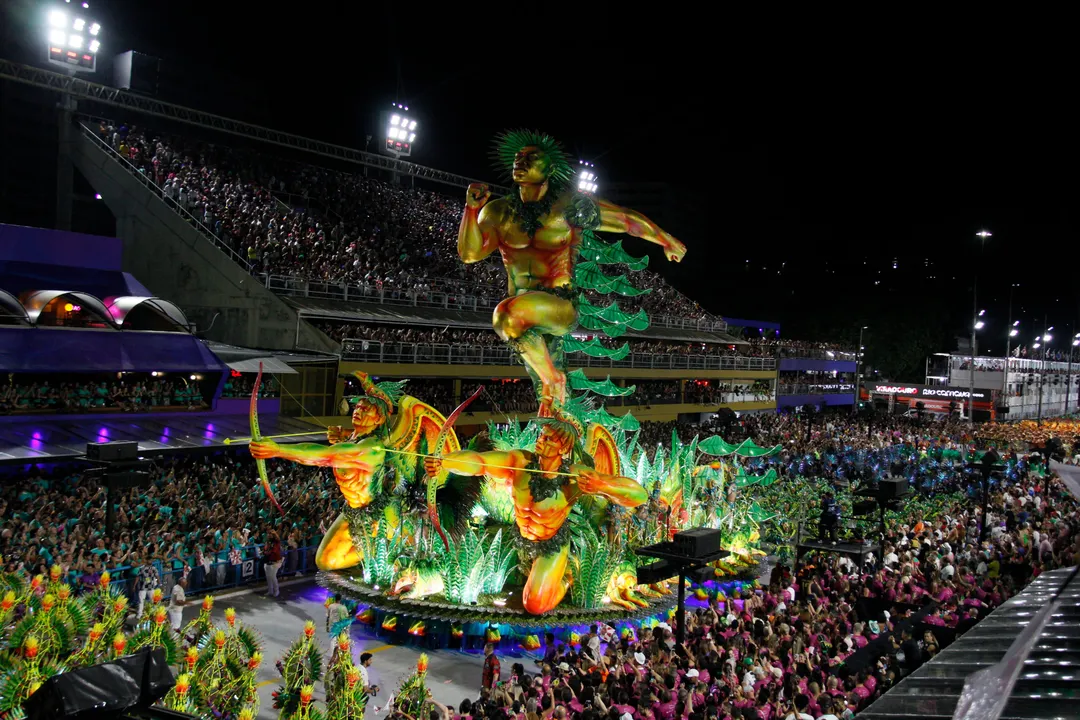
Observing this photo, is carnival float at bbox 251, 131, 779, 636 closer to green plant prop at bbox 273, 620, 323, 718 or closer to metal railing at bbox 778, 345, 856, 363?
green plant prop at bbox 273, 620, 323, 718

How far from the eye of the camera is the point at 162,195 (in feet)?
87.7

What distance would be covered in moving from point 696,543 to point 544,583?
8.22 ft

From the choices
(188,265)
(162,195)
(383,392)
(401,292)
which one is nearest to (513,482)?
(383,392)

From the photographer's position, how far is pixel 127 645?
326 inches

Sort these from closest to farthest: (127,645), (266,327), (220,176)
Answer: (127,645) < (266,327) < (220,176)

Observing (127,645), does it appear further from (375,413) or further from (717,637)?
(717,637)

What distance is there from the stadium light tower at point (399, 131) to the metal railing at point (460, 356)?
12506 mm

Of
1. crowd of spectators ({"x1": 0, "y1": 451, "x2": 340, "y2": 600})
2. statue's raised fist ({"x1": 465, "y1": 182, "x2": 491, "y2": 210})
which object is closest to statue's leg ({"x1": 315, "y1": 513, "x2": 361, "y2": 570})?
crowd of spectators ({"x1": 0, "y1": 451, "x2": 340, "y2": 600})

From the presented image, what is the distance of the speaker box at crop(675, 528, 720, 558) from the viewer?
1064cm

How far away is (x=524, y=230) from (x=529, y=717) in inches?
280

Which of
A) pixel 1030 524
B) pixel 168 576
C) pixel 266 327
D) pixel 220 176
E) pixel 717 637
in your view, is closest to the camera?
pixel 717 637

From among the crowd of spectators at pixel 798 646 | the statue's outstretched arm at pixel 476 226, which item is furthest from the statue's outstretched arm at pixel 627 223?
the crowd of spectators at pixel 798 646

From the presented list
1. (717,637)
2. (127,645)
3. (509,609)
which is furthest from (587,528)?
(127,645)

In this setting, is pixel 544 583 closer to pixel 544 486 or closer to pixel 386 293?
pixel 544 486
